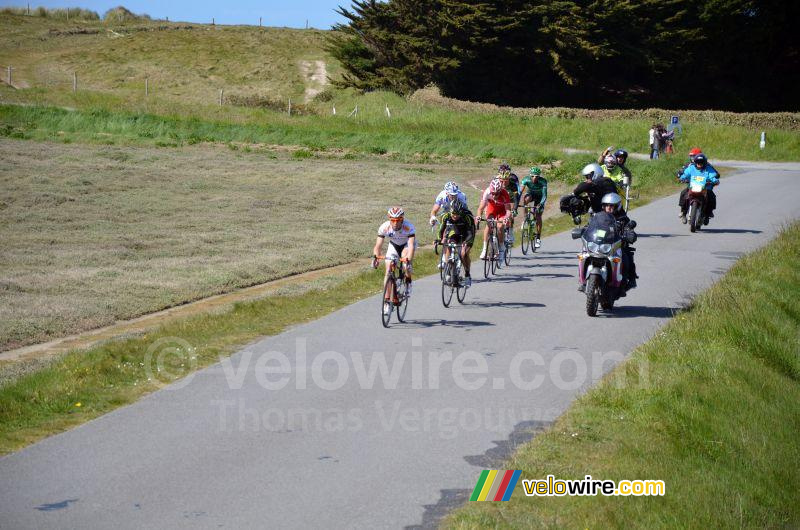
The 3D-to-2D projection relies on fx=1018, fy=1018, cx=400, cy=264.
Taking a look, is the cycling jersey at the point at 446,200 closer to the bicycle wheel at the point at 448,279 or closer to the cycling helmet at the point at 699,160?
the bicycle wheel at the point at 448,279

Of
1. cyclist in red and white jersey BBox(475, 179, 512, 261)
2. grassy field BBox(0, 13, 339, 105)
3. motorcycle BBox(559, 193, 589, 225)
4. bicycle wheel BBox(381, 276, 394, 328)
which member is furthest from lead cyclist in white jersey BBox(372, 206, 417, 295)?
grassy field BBox(0, 13, 339, 105)

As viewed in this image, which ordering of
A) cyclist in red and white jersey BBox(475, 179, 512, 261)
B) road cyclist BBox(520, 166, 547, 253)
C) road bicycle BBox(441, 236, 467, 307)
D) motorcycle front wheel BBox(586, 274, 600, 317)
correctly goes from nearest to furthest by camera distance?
motorcycle front wheel BBox(586, 274, 600, 317), road bicycle BBox(441, 236, 467, 307), cyclist in red and white jersey BBox(475, 179, 512, 261), road cyclist BBox(520, 166, 547, 253)

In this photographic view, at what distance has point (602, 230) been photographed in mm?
16391

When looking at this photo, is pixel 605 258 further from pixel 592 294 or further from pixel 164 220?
pixel 164 220

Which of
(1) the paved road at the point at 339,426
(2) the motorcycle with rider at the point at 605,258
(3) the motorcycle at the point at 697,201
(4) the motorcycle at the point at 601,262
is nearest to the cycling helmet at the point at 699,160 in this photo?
(3) the motorcycle at the point at 697,201

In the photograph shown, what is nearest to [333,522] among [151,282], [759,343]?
[759,343]

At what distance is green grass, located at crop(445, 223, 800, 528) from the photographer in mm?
8531

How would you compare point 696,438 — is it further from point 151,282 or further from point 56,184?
point 56,184

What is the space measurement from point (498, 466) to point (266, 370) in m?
4.30

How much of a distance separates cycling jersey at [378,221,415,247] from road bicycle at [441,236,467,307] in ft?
4.20

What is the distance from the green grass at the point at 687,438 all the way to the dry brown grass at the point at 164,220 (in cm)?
926

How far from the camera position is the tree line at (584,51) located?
70.5 meters

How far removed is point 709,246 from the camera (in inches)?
963

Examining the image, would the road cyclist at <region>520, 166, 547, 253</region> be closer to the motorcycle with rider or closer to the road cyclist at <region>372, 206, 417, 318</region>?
the motorcycle with rider
